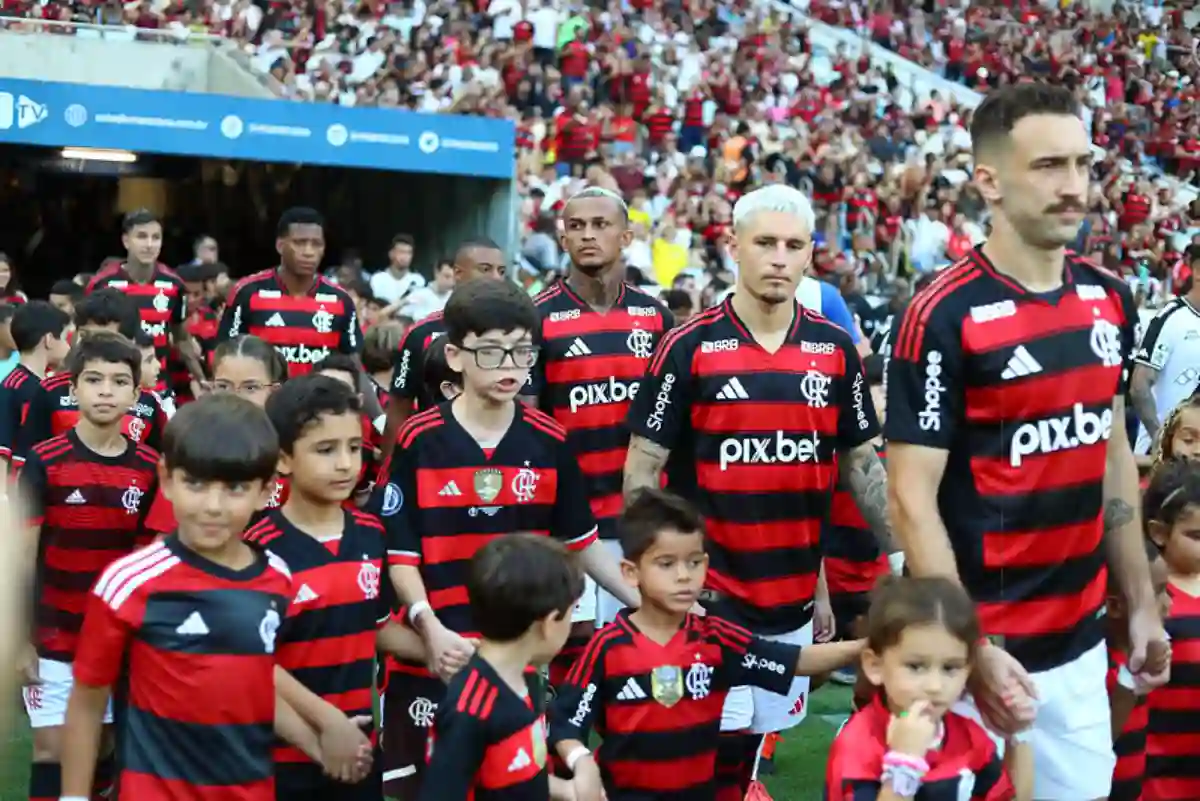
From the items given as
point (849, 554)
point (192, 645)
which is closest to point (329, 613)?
point (192, 645)

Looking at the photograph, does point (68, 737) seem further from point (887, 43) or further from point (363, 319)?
point (887, 43)

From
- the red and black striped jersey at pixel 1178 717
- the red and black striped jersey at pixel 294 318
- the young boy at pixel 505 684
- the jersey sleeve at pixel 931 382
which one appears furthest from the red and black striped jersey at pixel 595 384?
the red and black striped jersey at pixel 294 318

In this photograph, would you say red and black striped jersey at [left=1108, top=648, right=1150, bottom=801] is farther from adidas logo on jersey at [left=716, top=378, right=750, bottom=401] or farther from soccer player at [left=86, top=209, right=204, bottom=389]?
soccer player at [left=86, top=209, right=204, bottom=389]

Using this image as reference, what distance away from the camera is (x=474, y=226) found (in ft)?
66.2

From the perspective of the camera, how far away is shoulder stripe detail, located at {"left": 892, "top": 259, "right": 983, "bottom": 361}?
157 inches

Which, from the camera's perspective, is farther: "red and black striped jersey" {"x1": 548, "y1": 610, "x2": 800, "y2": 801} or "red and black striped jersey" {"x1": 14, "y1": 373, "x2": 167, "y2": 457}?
"red and black striped jersey" {"x1": 14, "y1": 373, "x2": 167, "y2": 457}

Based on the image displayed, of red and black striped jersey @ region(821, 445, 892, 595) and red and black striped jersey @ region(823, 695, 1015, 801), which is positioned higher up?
red and black striped jersey @ region(821, 445, 892, 595)

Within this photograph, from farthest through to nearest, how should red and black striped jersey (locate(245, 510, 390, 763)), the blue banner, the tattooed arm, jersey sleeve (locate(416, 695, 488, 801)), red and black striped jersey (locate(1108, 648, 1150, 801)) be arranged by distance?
the blue banner → the tattooed arm → red and black striped jersey (locate(1108, 648, 1150, 801)) → red and black striped jersey (locate(245, 510, 390, 763)) → jersey sleeve (locate(416, 695, 488, 801))

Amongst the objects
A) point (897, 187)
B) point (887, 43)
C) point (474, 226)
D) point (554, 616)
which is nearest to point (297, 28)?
point (474, 226)

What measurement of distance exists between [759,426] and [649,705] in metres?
1.07

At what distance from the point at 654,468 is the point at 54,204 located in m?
18.6

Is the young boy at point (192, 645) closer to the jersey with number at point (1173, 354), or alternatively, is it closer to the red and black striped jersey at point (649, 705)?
the red and black striped jersey at point (649, 705)

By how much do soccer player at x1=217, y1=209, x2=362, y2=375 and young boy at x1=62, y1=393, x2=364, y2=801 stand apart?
195 inches

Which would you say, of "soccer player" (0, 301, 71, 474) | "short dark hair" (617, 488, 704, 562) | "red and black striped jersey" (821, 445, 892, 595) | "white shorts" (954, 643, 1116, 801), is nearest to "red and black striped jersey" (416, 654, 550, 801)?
"short dark hair" (617, 488, 704, 562)
